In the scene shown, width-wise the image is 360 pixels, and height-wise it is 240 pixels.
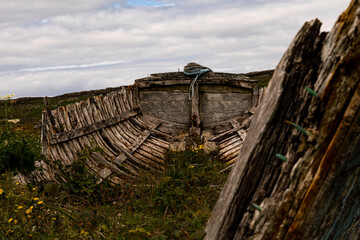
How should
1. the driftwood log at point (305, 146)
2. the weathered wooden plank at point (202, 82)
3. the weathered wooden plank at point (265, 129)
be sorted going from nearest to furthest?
the driftwood log at point (305, 146), the weathered wooden plank at point (265, 129), the weathered wooden plank at point (202, 82)

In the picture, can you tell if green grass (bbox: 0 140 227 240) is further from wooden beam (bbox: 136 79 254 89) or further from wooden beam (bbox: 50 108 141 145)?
wooden beam (bbox: 136 79 254 89)

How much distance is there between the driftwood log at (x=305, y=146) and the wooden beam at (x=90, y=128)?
15.9 feet

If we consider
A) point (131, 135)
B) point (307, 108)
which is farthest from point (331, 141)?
point (131, 135)

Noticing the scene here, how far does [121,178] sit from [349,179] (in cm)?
537

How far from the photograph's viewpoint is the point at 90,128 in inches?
284

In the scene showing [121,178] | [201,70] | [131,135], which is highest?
[201,70]

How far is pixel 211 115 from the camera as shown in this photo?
924cm

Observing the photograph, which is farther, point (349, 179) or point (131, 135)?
point (131, 135)

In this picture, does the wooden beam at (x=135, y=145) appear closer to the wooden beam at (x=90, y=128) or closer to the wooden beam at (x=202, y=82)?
the wooden beam at (x=90, y=128)

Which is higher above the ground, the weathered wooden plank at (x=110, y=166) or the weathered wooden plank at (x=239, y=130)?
the weathered wooden plank at (x=239, y=130)

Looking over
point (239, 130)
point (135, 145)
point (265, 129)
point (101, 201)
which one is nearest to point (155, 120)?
point (135, 145)

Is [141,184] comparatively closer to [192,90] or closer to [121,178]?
[121,178]

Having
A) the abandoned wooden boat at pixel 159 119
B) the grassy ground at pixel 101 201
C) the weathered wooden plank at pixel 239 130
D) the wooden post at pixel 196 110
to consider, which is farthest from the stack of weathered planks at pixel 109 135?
the weathered wooden plank at pixel 239 130

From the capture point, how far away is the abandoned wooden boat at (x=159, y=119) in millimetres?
7113
